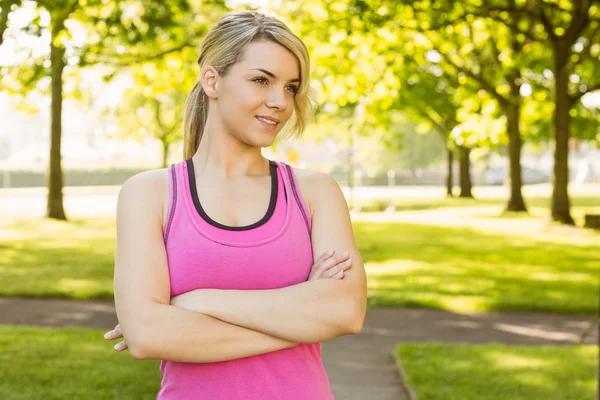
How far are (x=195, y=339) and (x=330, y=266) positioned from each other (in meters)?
0.43

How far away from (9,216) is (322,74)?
37.9 feet

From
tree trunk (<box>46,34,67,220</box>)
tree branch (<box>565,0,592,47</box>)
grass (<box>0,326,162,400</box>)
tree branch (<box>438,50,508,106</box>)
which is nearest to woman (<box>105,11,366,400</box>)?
grass (<box>0,326,162,400</box>)

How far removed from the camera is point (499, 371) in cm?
673

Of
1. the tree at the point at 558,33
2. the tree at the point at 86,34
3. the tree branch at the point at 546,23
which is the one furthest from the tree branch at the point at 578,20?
the tree at the point at 86,34

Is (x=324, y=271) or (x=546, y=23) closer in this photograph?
(x=324, y=271)

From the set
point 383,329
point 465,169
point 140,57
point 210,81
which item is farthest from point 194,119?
point 465,169

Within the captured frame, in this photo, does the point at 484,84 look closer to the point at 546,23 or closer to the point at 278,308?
the point at 546,23

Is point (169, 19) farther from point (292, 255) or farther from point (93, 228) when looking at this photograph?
point (292, 255)

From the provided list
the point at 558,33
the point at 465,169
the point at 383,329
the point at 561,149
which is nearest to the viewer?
the point at 383,329

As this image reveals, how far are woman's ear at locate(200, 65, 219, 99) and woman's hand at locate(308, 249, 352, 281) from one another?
557 millimetres

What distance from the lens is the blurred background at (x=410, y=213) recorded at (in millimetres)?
7051

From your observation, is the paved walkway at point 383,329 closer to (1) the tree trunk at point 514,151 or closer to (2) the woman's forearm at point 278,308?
(2) the woman's forearm at point 278,308

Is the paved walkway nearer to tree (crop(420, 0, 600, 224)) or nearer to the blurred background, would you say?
the blurred background

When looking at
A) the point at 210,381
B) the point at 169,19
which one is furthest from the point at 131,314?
the point at 169,19
